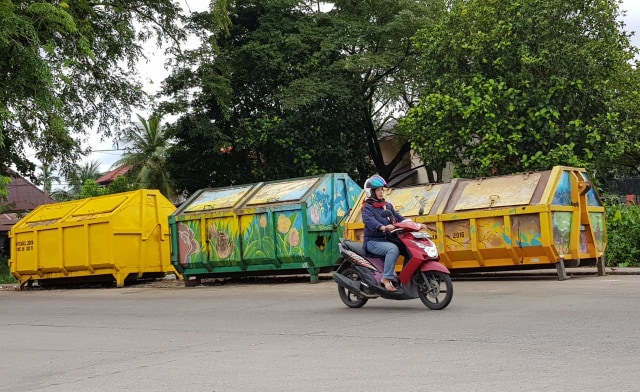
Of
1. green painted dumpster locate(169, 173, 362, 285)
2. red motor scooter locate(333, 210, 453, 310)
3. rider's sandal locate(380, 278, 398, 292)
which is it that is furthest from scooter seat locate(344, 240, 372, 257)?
green painted dumpster locate(169, 173, 362, 285)

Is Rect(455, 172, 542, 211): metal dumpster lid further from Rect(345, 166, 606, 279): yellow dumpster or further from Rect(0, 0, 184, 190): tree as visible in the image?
Rect(0, 0, 184, 190): tree

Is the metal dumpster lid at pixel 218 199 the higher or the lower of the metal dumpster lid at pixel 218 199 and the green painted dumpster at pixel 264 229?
the higher

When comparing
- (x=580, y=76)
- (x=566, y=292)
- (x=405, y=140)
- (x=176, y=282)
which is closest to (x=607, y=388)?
(x=566, y=292)

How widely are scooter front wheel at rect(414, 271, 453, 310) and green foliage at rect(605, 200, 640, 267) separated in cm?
767

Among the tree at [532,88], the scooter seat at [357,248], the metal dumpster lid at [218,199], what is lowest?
the scooter seat at [357,248]

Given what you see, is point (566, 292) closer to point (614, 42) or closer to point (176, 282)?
point (176, 282)

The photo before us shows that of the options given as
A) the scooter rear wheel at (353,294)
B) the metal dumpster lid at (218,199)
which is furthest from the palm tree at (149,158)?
the scooter rear wheel at (353,294)

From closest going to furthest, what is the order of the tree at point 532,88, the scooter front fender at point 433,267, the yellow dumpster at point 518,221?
the scooter front fender at point 433,267, the yellow dumpster at point 518,221, the tree at point 532,88

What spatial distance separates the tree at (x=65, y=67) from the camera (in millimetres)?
14734

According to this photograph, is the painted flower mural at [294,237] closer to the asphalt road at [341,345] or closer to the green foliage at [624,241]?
the asphalt road at [341,345]

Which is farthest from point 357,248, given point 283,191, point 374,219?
point 283,191

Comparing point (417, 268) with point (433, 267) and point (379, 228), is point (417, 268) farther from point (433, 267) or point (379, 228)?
point (379, 228)

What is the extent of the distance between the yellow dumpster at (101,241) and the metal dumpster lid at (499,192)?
7.96 metres

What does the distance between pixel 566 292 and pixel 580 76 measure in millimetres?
11431
